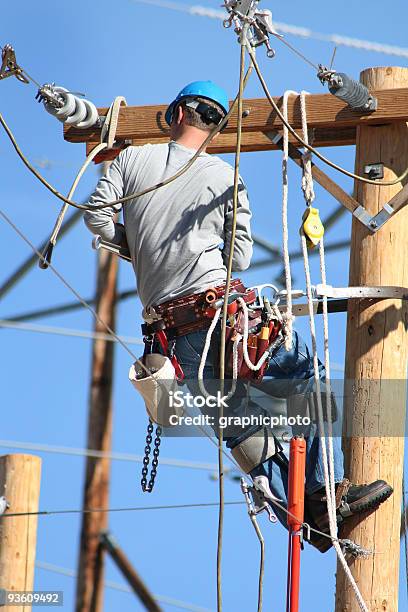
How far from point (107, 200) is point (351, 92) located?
109 centimetres

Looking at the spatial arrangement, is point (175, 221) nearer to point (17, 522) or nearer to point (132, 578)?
point (17, 522)

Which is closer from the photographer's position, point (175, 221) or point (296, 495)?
point (296, 495)

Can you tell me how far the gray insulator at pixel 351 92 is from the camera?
644cm

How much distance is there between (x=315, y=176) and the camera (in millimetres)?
6773

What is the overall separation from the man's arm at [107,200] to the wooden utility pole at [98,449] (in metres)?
6.92

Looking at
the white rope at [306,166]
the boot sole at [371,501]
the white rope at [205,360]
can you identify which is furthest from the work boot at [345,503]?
the white rope at [306,166]

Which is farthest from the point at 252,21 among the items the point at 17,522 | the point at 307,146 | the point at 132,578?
the point at 132,578

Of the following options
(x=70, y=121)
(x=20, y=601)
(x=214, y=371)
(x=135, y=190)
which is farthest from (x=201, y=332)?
(x=20, y=601)

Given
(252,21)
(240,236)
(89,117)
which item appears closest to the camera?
(252,21)

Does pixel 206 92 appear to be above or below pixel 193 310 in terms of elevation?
above

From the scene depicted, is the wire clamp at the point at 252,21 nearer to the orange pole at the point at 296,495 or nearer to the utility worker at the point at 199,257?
the utility worker at the point at 199,257

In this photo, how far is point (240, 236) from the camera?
6.57 m

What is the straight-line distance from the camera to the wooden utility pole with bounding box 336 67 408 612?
21.1ft

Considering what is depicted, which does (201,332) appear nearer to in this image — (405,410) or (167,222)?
(167,222)
